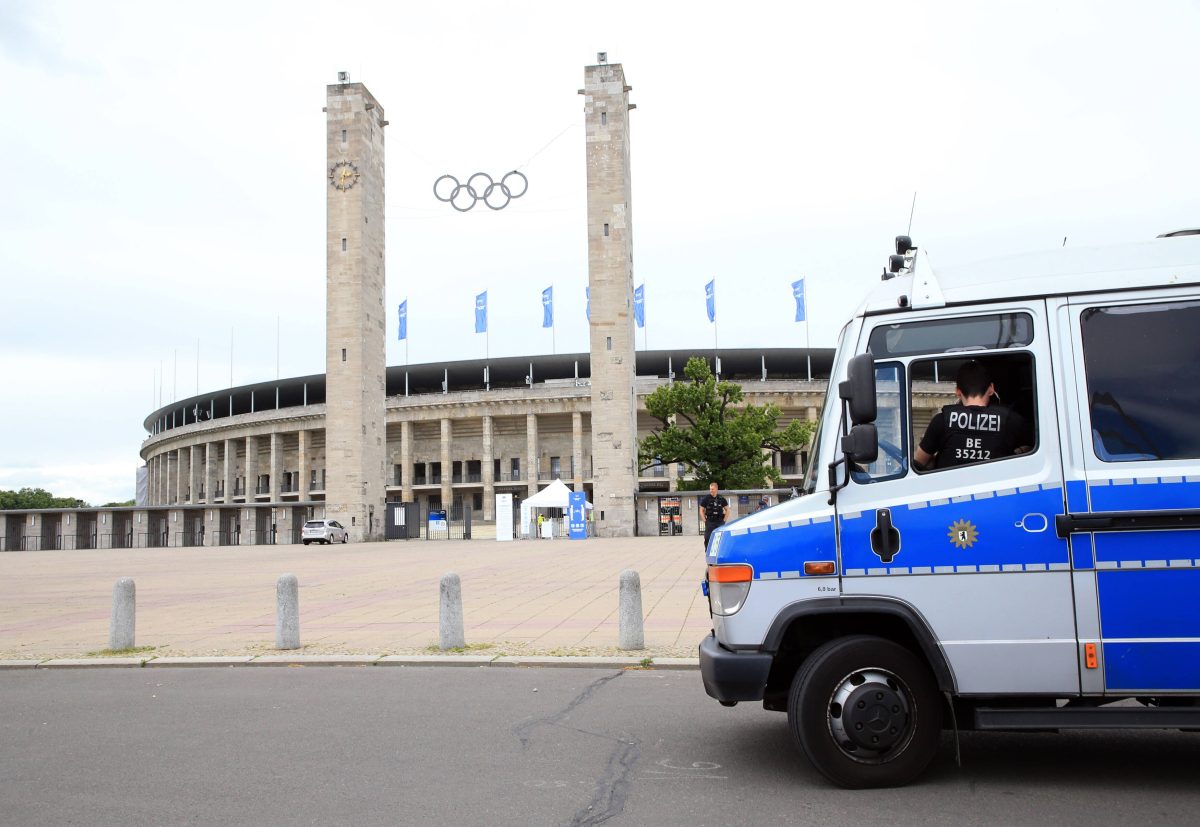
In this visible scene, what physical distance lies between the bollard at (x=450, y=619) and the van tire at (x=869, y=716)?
20.0 feet

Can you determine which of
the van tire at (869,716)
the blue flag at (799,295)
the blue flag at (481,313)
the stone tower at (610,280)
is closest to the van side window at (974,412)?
the van tire at (869,716)

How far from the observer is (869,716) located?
550 cm

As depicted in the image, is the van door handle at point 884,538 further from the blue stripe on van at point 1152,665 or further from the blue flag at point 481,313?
the blue flag at point 481,313

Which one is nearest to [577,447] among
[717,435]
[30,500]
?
[717,435]

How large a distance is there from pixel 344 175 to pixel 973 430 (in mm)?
56671

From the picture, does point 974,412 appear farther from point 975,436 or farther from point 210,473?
point 210,473

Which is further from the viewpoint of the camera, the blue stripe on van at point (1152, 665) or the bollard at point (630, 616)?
the bollard at point (630, 616)

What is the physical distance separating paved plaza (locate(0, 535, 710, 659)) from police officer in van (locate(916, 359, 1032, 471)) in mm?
5109

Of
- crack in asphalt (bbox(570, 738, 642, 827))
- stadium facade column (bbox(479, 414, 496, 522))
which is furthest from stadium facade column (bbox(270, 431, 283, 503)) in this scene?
crack in asphalt (bbox(570, 738, 642, 827))

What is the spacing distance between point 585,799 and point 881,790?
1.64m

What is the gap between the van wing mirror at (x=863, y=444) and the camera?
5402 millimetres

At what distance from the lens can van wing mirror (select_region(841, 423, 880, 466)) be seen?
213 inches

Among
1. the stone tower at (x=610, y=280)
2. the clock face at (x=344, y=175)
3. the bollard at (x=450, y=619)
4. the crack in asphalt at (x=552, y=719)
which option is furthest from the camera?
the clock face at (x=344, y=175)

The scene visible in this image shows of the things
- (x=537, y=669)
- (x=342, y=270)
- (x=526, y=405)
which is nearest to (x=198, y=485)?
(x=526, y=405)
